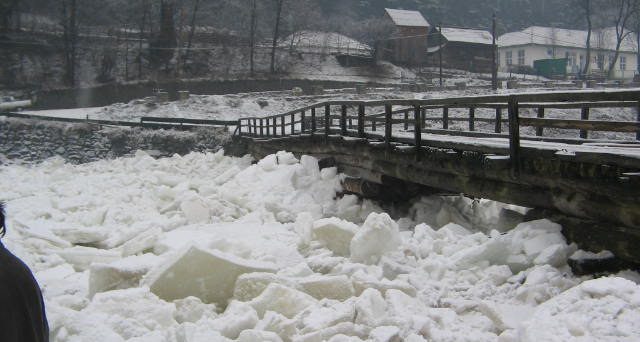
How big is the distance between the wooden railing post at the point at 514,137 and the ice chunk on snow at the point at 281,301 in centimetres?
293

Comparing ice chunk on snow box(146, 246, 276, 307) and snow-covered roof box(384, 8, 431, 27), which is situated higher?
snow-covered roof box(384, 8, 431, 27)

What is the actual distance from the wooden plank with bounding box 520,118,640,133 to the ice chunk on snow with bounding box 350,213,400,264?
196 cm

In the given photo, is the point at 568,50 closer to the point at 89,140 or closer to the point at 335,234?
the point at 89,140

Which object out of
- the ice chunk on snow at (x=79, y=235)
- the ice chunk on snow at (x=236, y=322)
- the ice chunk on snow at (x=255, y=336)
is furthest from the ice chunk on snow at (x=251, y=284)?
the ice chunk on snow at (x=79, y=235)

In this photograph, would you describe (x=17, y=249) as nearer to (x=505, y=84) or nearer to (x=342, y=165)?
(x=342, y=165)

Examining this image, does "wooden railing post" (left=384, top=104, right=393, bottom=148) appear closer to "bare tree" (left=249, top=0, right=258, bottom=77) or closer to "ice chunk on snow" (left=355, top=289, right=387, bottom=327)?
"ice chunk on snow" (left=355, top=289, right=387, bottom=327)

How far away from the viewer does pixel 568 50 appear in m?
58.4

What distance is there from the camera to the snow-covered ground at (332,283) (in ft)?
13.1

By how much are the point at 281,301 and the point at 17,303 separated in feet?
9.44

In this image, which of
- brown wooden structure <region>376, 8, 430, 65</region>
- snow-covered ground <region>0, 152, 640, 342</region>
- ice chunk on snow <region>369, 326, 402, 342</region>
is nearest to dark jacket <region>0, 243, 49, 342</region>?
snow-covered ground <region>0, 152, 640, 342</region>

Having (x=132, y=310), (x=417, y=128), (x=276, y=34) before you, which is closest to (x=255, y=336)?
(x=132, y=310)

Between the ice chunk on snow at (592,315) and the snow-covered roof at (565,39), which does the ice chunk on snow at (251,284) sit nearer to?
the ice chunk on snow at (592,315)

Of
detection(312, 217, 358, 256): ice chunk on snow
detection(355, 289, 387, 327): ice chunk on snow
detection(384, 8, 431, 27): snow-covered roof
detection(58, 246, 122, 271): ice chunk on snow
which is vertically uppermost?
detection(384, 8, 431, 27): snow-covered roof

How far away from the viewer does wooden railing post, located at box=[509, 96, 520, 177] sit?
6.31 m
